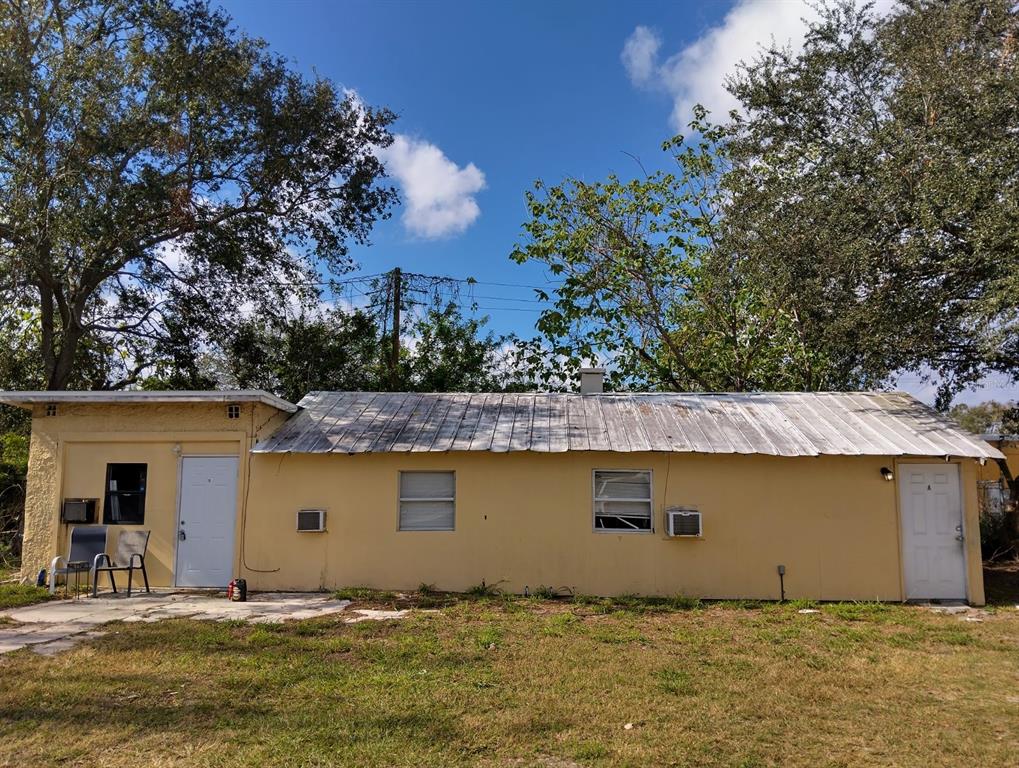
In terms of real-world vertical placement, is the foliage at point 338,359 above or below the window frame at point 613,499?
above

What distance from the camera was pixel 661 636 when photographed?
27.0ft

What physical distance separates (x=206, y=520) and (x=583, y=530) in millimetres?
5963

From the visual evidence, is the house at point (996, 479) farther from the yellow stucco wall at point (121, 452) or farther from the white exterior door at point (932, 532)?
the yellow stucco wall at point (121, 452)

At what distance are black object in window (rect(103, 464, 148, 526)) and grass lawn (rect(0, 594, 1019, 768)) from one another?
341cm

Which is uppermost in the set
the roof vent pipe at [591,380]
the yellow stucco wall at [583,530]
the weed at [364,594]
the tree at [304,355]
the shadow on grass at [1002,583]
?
the tree at [304,355]

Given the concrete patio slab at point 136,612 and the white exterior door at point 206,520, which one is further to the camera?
the white exterior door at point 206,520

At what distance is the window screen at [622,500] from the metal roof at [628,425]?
0.61m

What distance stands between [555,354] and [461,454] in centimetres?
970

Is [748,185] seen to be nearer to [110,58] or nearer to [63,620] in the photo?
[110,58]

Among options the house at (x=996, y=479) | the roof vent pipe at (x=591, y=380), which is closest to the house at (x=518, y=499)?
the roof vent pipe at (x=591, y=380)

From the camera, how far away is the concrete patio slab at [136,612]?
789 centimetres

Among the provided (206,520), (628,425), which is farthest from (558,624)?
(206,520)

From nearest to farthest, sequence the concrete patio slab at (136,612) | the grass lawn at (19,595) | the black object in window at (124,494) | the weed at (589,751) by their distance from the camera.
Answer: the weed at (589,751)
the concrete patio slab at (136,612)
the grass lawn at (19,595)
the black object in window at (124,494)

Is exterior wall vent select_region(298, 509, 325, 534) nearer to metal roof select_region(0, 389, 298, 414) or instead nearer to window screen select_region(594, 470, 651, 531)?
metal roof select_region(0, 389, 298, 414)
